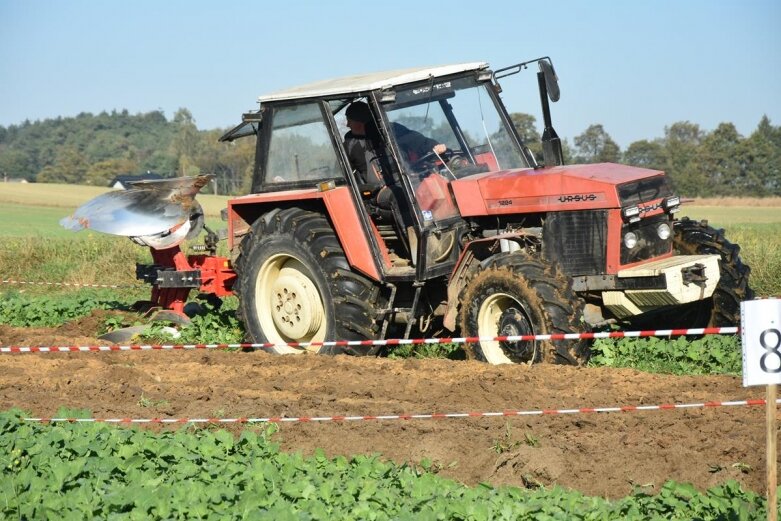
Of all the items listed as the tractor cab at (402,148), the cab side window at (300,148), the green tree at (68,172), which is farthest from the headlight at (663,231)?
the green tree at (68,172)

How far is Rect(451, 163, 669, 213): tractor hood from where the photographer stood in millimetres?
7684

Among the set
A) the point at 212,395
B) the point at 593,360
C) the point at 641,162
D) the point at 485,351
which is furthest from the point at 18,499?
the point at 641,162

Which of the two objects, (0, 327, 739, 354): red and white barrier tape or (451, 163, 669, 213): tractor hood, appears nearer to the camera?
(0, 327, 739, 354): red and white barrier tape

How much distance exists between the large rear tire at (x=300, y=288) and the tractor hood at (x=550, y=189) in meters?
1.12

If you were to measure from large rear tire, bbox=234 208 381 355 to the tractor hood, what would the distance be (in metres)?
1.12

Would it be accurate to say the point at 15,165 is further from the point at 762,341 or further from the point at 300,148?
the point at 762,341

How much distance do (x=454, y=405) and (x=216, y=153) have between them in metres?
83.3

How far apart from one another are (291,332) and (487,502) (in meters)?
4.52

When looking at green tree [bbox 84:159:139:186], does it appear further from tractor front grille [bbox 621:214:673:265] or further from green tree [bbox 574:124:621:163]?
tractor front grille [bbox 621:214:673:265]

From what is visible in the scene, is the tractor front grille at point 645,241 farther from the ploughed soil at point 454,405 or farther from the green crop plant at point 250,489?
the green crop plant at point 250,489

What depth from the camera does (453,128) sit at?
872 centimetres

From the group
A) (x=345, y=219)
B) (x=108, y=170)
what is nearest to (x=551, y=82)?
(x=345, y=219)

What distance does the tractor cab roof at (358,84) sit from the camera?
27.4 feet

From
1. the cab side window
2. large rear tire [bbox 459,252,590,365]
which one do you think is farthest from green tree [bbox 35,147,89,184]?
large rear tire [bbox 459,252,590,365]
